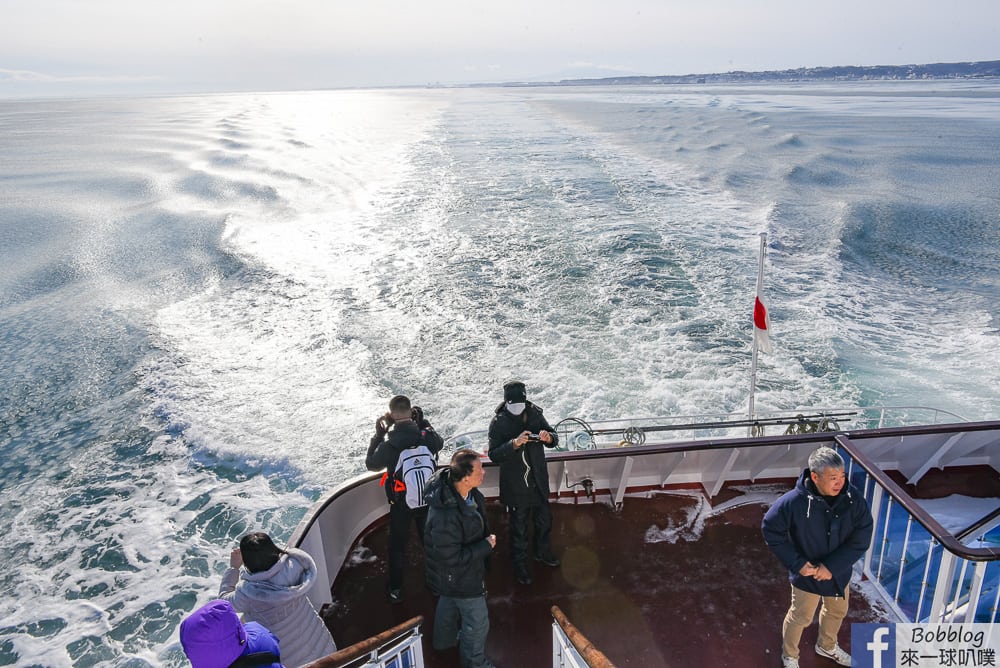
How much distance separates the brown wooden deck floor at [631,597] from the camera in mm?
4039

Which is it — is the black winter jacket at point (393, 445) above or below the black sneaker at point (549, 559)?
above

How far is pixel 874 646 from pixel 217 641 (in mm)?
3899

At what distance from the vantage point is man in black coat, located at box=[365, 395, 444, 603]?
13.2ft

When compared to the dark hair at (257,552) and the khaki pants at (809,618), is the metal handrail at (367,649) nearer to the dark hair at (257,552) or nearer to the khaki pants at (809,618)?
the dark hair at (257,552)

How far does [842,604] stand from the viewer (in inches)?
143

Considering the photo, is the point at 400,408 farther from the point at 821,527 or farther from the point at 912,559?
the point at 912,559

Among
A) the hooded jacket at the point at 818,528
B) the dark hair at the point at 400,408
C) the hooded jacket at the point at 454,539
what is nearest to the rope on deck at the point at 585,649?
the hooded jacket at the point at 454,539

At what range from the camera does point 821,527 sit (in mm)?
3182

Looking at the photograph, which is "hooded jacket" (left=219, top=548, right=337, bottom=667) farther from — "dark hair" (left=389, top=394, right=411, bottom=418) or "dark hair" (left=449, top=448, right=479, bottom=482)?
"dark hair" (left=389, top=394, right=411, bottom=418)

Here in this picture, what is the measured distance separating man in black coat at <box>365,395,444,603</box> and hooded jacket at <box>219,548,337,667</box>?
102cm

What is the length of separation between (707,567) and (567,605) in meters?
1.19

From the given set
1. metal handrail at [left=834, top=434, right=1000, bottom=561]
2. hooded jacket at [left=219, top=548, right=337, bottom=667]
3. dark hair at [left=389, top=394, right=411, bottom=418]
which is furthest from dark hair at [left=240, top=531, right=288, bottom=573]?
metal handrail at [left=834, top=434, right=1000, bottom=561]

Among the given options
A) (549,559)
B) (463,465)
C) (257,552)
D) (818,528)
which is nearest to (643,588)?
(549,559)

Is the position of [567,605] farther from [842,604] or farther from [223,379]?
[223,379]
